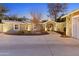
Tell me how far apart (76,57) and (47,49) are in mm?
646

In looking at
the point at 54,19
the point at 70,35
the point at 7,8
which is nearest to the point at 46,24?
the point at 54,19

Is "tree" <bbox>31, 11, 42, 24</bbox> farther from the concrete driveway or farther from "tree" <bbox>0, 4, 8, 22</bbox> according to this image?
"tree" <bbox>0, 4, 8, 22</bbox>

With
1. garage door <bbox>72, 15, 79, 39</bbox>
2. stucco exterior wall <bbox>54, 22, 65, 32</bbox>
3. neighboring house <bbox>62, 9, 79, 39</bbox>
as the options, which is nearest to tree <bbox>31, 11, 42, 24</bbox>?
stucco exterior wall <bbox>54, 22, 65, 32</bbox>

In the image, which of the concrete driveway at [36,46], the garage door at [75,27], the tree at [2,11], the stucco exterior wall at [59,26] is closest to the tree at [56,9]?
the stucco exterior wall at [59,26]

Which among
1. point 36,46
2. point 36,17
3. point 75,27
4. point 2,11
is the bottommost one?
point 36,46

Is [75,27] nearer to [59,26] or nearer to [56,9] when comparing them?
[59,26]

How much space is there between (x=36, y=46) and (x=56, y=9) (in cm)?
91

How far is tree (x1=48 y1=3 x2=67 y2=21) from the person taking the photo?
549cm

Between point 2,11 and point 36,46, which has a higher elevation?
point 2,11

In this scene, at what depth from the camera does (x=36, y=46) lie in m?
5.53

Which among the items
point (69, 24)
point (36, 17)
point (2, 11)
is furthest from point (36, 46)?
point (2, 11)

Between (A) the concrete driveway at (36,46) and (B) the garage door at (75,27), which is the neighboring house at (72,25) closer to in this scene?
(B) the garage door at (75,27)

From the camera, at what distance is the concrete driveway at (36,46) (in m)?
5.50

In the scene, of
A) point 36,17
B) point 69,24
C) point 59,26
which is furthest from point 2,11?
point 69,24
